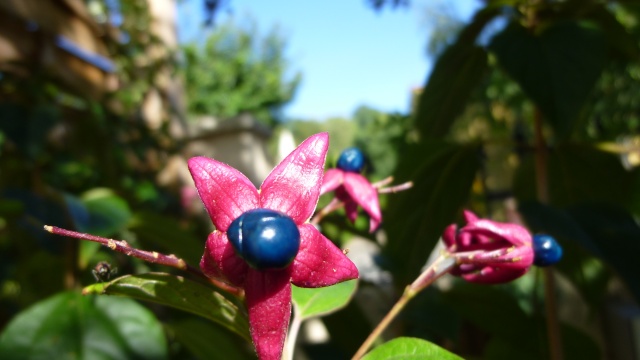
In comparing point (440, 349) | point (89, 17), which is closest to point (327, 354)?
point (440, 349)

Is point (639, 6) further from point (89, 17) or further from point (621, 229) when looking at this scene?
point (89, 17)

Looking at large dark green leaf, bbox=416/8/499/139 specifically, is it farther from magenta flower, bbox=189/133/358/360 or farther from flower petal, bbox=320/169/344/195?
Result: magenta flower, bbox=189/133/358/360

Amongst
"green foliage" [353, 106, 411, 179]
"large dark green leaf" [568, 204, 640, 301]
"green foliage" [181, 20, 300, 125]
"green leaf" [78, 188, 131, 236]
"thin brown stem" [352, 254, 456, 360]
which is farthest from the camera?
"green foliage" [181, 20, 300, 125]

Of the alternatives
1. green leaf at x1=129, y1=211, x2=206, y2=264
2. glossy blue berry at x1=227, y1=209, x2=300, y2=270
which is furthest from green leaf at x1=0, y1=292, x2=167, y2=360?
glossy blue berry at x1=227, y1=209, x2=300, y2=270

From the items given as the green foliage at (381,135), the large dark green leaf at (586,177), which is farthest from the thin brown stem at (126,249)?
the green foliage at (381,135)

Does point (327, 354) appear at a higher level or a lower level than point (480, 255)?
lower

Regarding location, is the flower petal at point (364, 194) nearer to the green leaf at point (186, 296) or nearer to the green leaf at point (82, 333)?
the green leaf at point (186, 296)

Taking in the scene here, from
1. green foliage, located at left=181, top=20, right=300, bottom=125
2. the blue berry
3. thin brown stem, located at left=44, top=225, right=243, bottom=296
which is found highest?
thin brown stem, located at left=44, top=225, right=243, bottom=296

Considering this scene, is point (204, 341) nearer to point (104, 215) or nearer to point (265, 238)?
point (104, 215)
